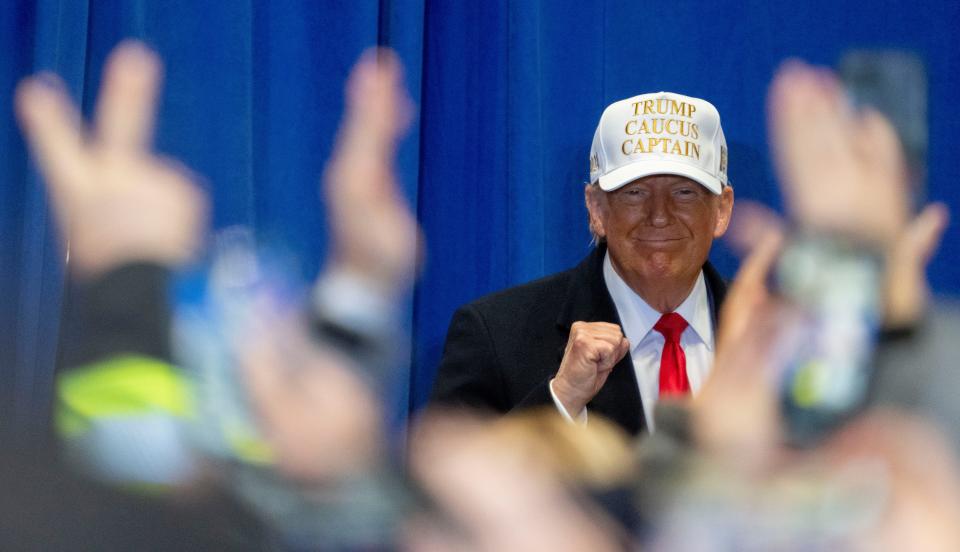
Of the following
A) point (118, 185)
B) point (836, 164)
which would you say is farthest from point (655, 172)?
point (118, 185)

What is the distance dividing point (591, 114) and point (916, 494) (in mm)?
1281

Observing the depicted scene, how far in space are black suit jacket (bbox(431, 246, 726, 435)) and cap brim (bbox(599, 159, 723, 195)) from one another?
0.38 feet

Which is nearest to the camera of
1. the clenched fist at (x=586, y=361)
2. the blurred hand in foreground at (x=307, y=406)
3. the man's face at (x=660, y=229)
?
the blurred hand in foreground at (x=307, y=406)

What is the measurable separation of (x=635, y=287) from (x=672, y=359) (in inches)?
5.5

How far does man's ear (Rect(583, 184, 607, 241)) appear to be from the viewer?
5.23 ft

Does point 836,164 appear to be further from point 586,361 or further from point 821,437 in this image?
point 586,361

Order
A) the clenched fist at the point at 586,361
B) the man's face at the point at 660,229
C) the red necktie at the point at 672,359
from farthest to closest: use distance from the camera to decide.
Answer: the man's face at the point at 660,229
the red necktie at the point at 672,359
the clenched fist at the point at 586,361

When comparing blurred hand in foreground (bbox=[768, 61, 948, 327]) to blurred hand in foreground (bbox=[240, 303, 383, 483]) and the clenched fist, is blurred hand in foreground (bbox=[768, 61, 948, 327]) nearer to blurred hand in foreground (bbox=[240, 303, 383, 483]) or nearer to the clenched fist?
blurred hand in foreground (bbox=[240, 303, 383, 483])

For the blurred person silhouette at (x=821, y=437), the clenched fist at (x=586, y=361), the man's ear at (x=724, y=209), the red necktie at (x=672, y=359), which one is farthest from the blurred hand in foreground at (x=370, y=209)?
the man's ear at (x=724, y=209)

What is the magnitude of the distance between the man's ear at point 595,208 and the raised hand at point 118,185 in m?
1.14

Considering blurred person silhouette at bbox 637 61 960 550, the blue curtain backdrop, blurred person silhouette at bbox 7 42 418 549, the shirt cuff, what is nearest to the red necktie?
the shirt cuff

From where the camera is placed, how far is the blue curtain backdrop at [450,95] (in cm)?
151

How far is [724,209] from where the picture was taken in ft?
5.33

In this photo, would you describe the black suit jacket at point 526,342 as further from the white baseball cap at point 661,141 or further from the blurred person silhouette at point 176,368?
the blurred person silhouette at point 176,368
